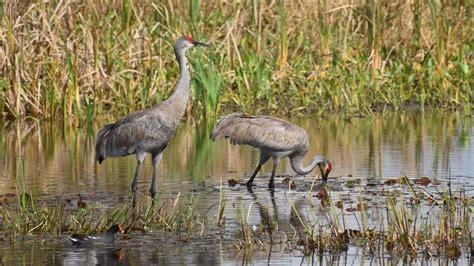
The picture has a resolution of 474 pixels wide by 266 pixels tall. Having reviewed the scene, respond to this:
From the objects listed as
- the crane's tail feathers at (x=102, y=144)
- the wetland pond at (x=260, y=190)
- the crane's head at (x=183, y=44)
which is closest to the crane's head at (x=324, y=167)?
the wetland pond at (x=260, y=190)

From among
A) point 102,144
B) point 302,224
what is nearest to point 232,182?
point 102,144

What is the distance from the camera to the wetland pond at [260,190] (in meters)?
8.30

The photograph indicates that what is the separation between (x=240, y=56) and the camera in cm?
1802

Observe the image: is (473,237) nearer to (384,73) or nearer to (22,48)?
(22,48)

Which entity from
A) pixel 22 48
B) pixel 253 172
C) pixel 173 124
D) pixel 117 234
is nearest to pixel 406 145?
pixel 253 172

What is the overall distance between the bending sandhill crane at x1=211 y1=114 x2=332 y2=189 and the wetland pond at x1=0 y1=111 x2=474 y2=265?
0.72 ft

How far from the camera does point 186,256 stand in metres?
8.27

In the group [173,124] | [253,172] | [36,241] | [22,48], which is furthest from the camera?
[22,48]

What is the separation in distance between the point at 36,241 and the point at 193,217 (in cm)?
144

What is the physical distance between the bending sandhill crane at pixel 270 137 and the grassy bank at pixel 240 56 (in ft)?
13.0

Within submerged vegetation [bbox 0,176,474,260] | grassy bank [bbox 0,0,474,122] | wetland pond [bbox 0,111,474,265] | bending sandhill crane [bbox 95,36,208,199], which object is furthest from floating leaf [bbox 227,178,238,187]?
grassy bank [bbox 0,0,474,122]

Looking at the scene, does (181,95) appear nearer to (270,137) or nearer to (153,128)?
(153,128)

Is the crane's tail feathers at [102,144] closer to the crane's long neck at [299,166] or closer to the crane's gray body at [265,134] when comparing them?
the crane's gray body at [265,134]

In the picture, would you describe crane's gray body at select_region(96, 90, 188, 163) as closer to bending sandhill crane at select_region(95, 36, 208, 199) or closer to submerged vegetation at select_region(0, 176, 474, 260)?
bending sandhill crane at select_region(95, 36, 208, 199)
